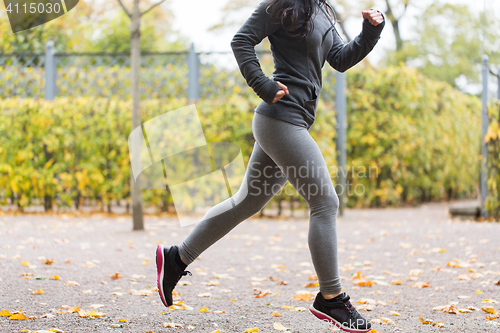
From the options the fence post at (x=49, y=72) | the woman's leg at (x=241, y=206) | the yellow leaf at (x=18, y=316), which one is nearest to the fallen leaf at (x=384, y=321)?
the woman's leg at (x=241, y=206)

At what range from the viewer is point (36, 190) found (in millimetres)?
6375

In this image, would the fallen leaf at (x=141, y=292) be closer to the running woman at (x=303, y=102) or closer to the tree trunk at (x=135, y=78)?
the running woman at (x=303, y=102)

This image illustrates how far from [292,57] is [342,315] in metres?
1.07

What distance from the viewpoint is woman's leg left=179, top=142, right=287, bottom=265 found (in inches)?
86.0

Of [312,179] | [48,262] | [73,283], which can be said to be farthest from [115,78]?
[312,179]

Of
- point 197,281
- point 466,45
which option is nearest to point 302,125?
point 197,281

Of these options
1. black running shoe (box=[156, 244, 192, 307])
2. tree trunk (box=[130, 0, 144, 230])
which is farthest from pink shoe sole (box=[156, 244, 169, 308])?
tree trunk (box=[130, 0, 144, 230])

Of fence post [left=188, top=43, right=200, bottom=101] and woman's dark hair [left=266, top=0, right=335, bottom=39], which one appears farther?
fence post [left=188, top=43, right=200, bottom=101]

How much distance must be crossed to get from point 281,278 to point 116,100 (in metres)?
4.10
